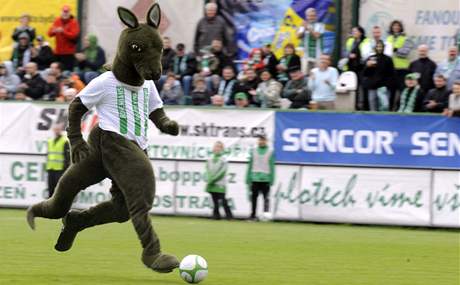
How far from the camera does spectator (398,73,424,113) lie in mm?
22344

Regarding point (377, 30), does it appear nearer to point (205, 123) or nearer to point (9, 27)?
point (205, 123)

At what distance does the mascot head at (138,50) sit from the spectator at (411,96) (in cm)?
1229

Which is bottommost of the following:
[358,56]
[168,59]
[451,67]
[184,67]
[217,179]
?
[217,179]

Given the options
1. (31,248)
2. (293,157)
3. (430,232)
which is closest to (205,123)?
(293,157)

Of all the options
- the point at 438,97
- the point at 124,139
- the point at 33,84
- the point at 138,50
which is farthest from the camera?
the point at 33,84

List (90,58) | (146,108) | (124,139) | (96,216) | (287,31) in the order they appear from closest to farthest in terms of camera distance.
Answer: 1. (124,139)
2. (146,108)
3. (96,216)
4. (287,31)
5. (90,58)

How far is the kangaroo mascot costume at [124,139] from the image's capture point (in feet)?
34.5

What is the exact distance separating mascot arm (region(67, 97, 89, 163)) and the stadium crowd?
12.2 m

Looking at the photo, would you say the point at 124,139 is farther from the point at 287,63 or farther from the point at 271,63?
the point at 271,63

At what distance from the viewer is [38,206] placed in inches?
442

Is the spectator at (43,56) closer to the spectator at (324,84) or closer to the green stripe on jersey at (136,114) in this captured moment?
the spectator at (324,84)

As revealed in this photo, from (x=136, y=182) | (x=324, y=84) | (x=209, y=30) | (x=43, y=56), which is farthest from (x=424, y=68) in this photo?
(x=136, y=182)

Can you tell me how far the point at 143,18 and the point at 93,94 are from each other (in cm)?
1651

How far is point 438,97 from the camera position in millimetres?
22297
